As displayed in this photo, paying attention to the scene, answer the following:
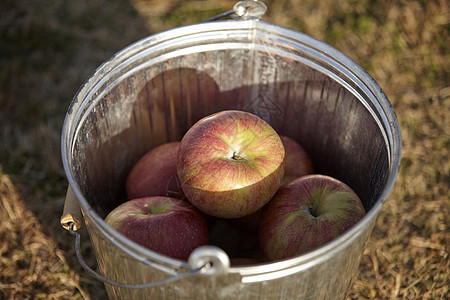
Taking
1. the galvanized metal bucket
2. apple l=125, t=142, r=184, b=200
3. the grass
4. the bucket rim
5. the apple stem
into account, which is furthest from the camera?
the grass

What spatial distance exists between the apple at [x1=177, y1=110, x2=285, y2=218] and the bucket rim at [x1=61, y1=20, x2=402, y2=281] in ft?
0.86

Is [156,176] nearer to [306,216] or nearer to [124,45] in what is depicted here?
[306,216]

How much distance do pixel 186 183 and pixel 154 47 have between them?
0.48m

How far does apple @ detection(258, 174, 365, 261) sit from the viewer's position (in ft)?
3.99

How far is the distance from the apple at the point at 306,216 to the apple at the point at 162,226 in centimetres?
18

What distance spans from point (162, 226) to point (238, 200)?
0.65 ft

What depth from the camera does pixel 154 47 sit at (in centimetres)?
150

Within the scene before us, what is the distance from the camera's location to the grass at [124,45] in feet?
5.96

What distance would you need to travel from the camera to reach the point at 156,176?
150cm

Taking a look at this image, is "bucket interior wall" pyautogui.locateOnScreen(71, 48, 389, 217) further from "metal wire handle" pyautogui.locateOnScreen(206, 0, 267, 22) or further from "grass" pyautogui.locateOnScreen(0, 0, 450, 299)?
"grass" pyautogui.locateOnScreen(0, 0, 450, 299)

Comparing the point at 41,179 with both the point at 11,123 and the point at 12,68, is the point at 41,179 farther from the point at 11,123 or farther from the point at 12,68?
the point at 12,68

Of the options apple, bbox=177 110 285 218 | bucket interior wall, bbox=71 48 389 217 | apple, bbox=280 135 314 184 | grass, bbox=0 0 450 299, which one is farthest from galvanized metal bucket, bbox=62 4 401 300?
grass, bbox=0 0 450 299

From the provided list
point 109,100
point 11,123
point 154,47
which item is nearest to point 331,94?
point 154,47

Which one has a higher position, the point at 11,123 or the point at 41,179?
the point at 11,123
